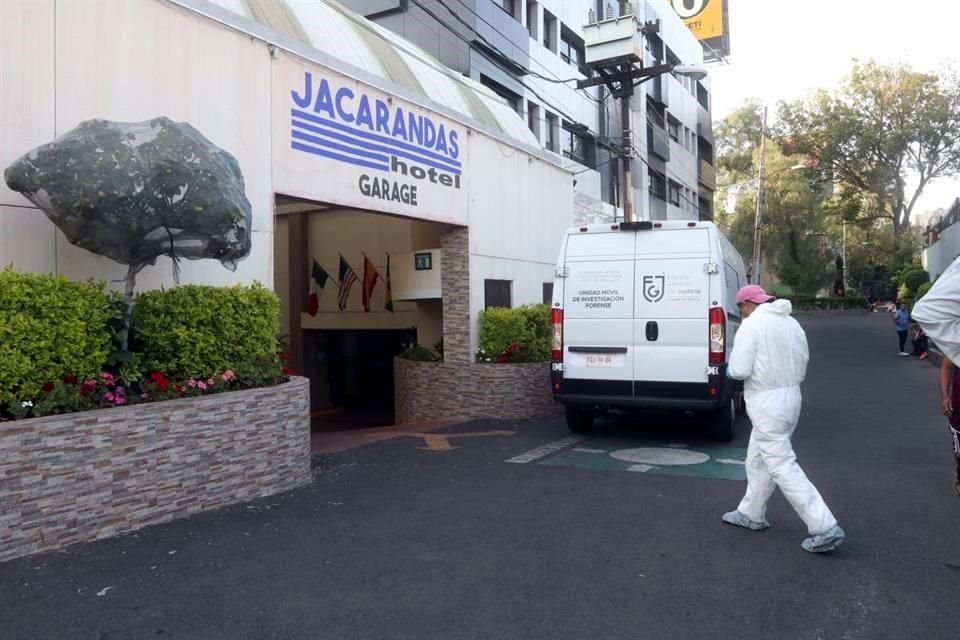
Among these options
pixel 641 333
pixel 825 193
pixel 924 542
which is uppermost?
pixel 825 193

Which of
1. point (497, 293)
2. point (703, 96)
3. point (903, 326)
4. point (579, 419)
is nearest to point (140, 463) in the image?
point (579, 419)

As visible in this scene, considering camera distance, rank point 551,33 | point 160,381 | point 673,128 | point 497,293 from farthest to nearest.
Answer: point 673,128
point 551,33
point 497,293
point 160,381

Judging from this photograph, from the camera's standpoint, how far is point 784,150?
4606 cm

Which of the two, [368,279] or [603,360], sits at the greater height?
[368,279]

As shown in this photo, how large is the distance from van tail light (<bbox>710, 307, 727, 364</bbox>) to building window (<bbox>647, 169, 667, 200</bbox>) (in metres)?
25.0

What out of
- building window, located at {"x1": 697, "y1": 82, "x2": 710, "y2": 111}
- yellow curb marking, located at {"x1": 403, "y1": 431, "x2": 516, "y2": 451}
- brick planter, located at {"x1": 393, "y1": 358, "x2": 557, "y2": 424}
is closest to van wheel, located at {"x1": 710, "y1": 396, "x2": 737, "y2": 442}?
yellow curb marking, located at {"x1": 403, "y1": 431, "x2": 516, "y2": 451}

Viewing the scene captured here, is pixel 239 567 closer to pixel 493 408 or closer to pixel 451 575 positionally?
pixel 451 575

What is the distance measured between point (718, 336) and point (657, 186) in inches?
1076

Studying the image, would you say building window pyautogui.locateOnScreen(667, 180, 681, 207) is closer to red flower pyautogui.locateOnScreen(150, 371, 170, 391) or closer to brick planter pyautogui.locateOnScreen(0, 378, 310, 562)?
brick planter pyautogui.locateOnScreen(0, 378, 310, 562)

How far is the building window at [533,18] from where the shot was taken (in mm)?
22641

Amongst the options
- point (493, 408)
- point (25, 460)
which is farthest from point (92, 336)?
point (493, 408)

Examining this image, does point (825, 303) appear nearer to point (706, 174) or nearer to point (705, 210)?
point (705, 210)

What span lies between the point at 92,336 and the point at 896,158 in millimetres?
46974

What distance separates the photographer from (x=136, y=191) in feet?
18.4
